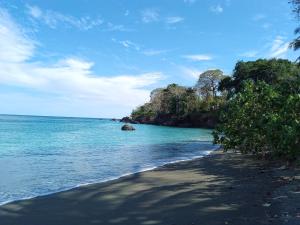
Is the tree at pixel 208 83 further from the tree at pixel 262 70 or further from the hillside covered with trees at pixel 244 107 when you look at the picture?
Answer: the tree at pixel 262 70

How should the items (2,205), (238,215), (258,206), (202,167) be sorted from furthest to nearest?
(202,167) < (2,205) < (258,206) < (238,215)

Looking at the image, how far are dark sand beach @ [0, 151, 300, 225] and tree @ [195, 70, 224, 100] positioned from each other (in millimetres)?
80360

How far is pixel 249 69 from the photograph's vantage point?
7281 cm

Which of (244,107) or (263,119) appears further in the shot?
(244,107)

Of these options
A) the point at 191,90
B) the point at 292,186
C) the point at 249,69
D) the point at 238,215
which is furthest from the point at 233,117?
the point at 191,90

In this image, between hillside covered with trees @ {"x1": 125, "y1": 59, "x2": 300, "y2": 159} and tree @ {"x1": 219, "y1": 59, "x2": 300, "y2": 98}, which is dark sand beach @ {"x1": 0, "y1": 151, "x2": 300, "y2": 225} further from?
tree @ {"x1": 219, "y1": 59, "x2": 300, "y2": 98}

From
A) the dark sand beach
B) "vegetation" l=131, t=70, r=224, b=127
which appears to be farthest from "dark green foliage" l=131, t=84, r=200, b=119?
the dark sand beach

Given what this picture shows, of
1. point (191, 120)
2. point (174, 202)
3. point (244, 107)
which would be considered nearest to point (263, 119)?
point (244, 107)

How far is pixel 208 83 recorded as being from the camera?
9862 cm

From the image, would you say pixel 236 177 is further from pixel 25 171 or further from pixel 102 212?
pixel 25 171

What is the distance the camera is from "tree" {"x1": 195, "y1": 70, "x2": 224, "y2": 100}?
94.6 m

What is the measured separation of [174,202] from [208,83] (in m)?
89.7

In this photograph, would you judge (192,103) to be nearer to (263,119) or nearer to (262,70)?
(262,70)

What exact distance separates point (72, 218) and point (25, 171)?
9.08 meters
